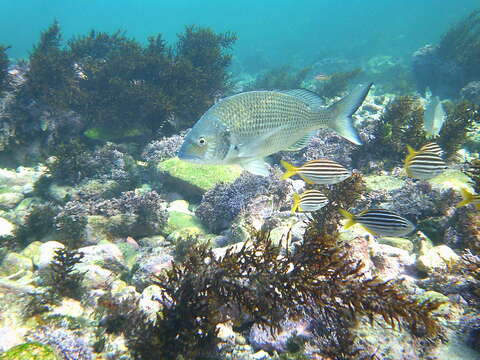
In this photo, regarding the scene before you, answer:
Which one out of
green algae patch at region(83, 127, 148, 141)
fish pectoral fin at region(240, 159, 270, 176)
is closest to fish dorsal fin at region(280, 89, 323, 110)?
fish pectoral fin at region(240, 159, 270, 176)

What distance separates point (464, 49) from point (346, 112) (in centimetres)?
2196

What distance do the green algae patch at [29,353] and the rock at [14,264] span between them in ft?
8.47

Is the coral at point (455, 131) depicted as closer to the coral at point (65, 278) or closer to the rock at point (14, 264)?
the coral at point (65, 278)

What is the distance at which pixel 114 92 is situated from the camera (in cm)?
991

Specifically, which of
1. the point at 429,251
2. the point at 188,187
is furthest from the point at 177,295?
the point at 188,187

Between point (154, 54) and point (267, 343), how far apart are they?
11.8 metres

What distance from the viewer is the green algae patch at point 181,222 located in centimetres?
586

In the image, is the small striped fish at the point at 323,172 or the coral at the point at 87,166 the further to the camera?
the coral at the point at 87,166

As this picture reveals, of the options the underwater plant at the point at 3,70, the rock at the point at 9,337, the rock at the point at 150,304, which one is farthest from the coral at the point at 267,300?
the underwater plant at the point at 3,70

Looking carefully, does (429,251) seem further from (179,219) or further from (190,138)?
(179,219)

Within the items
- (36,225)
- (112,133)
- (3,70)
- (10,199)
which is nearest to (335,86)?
(112,133)

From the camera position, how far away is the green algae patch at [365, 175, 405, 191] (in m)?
6.00

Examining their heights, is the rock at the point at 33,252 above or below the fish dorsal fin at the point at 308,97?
below

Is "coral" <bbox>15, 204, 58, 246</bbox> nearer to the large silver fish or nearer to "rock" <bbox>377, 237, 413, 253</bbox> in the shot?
the large silver fish
